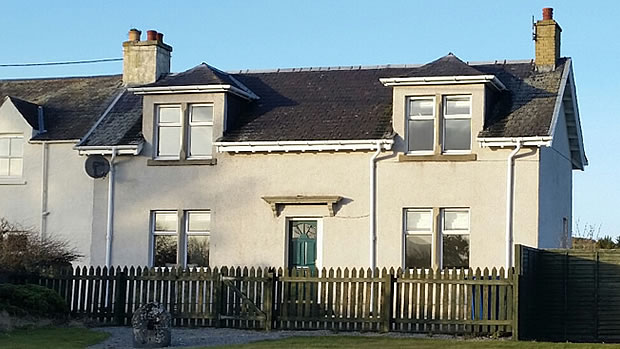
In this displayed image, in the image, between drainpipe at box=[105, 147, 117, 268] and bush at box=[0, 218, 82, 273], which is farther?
drainpipe at box=[105, 147, 117, 268]

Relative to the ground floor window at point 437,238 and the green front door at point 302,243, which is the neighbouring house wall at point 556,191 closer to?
the ground floor window at point 437,238

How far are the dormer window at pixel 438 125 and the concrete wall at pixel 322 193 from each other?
26 centimetres

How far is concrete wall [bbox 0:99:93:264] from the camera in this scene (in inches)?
1252

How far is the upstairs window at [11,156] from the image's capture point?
32.7 metres

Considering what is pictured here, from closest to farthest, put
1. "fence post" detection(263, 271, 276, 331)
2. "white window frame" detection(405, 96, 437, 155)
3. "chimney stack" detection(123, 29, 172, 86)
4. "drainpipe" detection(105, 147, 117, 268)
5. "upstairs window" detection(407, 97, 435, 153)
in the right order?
"fence post" detection(263, 271, 276, 331) < "white window frame" detection(405, 96, 437, 155) < "upstairs window" detection(407, 97, 435, 153) < "drainpipe" detection(105, 147, 117, 268) < "chimney stack" detection(123, 29, 172, 86)

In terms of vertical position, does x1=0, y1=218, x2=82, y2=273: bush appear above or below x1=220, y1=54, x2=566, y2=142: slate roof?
below

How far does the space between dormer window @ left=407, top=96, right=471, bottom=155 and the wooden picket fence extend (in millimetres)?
4514

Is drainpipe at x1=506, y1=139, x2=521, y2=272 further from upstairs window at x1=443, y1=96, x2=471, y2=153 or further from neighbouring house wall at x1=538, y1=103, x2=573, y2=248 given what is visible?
upstairs window at x1=443, y1=96, x2=471, y2=153

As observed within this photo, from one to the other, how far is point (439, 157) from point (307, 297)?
581 cm

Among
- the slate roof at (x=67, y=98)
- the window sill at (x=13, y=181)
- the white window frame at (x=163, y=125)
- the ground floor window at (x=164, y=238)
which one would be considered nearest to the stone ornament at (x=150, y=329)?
the ground floor window at (x=164, y=238)

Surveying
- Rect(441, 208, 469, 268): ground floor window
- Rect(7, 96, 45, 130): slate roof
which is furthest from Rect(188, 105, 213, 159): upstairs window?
Rect(441, 208, 469, 268): ground floor window

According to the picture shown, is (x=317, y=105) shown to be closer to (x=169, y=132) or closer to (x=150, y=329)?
(x=169, y=132)

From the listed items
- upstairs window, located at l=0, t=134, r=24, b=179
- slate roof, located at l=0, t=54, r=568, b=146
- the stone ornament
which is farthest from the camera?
upstairs window, located at l=0, t=134, r=24, b=179

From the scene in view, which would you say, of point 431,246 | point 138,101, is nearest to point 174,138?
point 138,101
